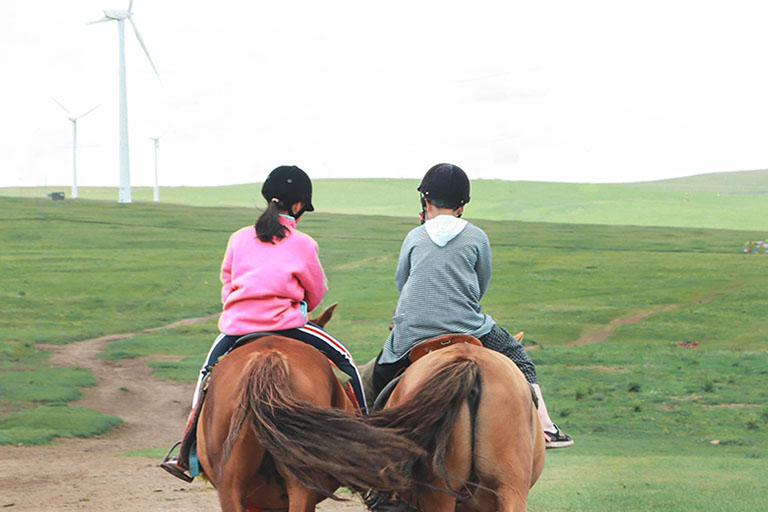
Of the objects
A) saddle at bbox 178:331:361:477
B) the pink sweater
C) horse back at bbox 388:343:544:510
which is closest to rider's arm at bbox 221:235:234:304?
the pink sweater

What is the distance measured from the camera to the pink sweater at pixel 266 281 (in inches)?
255

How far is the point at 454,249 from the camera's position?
641cm

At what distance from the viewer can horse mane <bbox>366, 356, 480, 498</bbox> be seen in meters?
5.30

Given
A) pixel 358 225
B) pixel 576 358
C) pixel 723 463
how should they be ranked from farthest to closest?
pixel 358 225
pixel 576 358
pixel 723 463

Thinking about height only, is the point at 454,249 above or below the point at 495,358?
above

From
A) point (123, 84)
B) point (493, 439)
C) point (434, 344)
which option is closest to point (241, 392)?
point (434, 344)

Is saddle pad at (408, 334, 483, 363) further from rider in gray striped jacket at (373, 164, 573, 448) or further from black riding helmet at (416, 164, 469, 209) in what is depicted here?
black riding helmet at (416, 164, 469, 209)

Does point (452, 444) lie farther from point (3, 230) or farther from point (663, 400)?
point (3, 230)

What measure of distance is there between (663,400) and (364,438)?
1971cm

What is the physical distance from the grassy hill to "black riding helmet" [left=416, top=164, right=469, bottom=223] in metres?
95.1

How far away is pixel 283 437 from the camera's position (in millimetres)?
5355

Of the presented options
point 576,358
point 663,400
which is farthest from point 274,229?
point 576,358

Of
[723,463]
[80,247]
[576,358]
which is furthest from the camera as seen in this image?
[80,247]

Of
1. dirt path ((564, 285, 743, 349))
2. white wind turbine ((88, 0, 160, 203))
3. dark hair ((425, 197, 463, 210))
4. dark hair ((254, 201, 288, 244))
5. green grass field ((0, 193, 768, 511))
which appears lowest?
dirt path ((564, 285, 743, 349))
